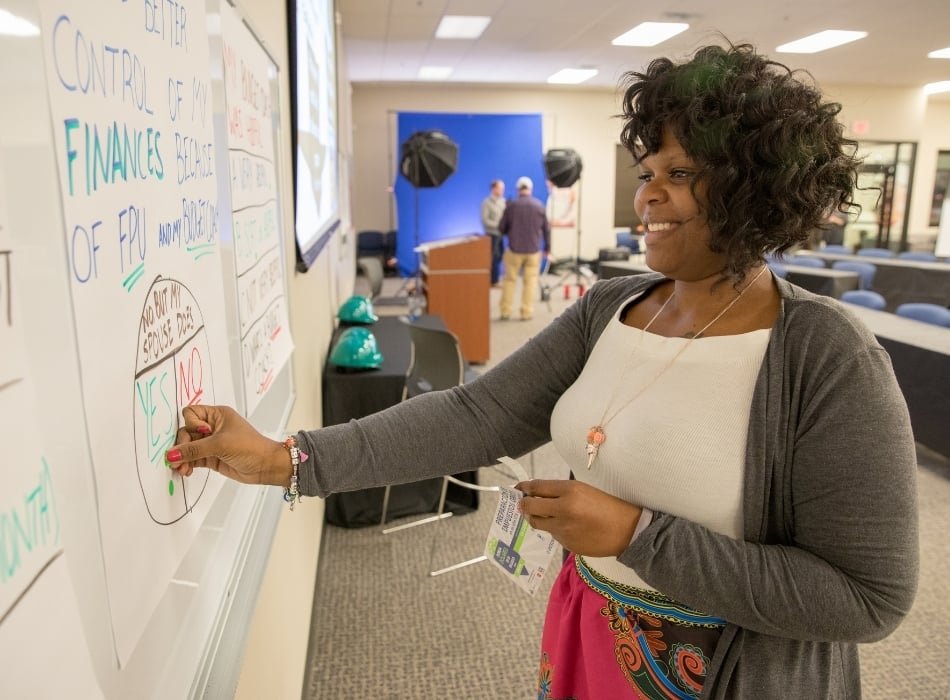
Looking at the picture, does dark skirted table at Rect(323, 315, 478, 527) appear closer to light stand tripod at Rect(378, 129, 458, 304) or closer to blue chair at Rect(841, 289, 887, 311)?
blue chair at Rect(841, 289, 887, 311)

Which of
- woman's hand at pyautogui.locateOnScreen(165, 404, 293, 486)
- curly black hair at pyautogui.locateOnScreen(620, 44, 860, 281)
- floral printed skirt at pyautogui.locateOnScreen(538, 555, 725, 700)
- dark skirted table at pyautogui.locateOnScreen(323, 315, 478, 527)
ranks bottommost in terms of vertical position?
dark skirted table at pyautogui.locateOnScreen(323, 315, 478, 527)

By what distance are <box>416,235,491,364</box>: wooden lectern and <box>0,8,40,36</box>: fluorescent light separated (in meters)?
5.19

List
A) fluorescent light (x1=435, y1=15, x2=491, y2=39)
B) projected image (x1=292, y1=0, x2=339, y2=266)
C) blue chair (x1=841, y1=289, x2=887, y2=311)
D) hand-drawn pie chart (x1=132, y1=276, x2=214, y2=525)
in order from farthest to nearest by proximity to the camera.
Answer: fluorescent light (x1=435, y1=15, x2=491, y2=39)
blue chair (x1=841, y1=289, x2=887, y2=311)
projected image (x1=292, y1=0, x2=339, y2=266)
hand-drawn pie chart (x1=132, y1=276, x2=214, y2=525)

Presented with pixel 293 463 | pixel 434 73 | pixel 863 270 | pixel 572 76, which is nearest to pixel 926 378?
pixel 863 270

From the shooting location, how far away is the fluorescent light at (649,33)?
687cm

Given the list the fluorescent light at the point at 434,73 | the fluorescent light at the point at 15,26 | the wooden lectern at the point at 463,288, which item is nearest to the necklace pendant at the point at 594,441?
the fluorescent light at the point at 15,26

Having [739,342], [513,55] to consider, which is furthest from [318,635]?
[513,55]

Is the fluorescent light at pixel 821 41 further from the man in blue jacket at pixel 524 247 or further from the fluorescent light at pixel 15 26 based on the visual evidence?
the fluorescent light at pixel 15 26

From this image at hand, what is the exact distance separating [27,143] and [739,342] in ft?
2.71

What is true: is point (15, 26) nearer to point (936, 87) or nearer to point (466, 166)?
point (466, 166)

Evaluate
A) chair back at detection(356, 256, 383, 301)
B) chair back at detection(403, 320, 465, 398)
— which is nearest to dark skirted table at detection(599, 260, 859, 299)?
chair back at detection(356, 256, 383, 301)

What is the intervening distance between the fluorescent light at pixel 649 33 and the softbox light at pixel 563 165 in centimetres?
221

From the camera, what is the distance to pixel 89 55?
483 millimetres

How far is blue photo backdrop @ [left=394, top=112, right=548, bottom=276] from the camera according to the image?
10977mm
